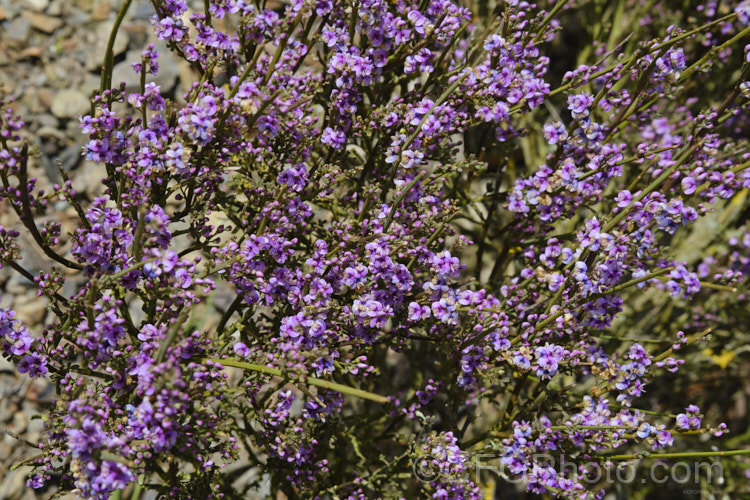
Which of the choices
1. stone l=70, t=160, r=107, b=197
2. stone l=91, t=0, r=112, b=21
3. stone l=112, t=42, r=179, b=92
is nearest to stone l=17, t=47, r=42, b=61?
stone l=91, t=0, r=112, b=21

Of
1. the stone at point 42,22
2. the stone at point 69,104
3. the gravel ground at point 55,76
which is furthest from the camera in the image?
the stone at point 42,22

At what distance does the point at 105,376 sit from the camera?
11.1 ft

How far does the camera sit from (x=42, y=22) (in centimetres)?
621

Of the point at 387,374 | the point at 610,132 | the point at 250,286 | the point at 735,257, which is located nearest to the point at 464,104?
the point at 610,132

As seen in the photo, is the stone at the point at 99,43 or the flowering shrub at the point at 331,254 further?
the stone at the point at 99,43

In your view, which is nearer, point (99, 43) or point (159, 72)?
point (159, 72)

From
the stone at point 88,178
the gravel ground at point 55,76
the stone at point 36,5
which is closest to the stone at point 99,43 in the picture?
the gravel ground at point 55,76

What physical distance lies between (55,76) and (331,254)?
4291 millimetres

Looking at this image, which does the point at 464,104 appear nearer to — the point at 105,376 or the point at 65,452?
the point at 105,376

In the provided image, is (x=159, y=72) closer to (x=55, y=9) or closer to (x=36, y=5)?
(x=55, y=9)

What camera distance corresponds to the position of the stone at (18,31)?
6082 mm

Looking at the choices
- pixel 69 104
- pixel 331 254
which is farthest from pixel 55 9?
pixel 331 254

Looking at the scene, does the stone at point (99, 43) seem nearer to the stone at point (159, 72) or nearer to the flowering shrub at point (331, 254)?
the stone at point (159, 72)

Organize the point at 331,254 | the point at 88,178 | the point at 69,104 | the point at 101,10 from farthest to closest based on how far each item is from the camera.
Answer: the point at 101,10, the point at 69,104, the point at 88,178, the point at 331,254
